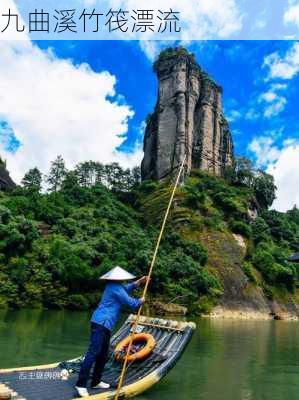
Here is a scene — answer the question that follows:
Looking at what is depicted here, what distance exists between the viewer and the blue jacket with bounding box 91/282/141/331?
22.0 ft

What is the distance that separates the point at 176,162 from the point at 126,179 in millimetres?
12138

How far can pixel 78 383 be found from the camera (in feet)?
21.0

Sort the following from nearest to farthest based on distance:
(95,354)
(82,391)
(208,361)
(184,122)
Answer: (82,391), (95,354), (208,361), (184,122)

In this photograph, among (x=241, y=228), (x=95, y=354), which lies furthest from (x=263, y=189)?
(x=95, y=354)

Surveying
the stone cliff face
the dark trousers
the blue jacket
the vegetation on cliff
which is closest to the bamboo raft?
the dark trousers

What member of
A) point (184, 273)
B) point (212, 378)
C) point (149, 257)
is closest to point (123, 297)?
point (212, 378)

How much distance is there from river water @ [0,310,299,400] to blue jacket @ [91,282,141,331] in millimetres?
1419

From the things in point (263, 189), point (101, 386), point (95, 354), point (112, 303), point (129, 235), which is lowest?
point (101, 386)

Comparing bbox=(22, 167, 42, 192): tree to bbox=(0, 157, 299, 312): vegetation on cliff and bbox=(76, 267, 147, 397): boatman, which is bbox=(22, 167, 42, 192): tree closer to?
bbox=(0, 157, 299, 312): vegetation on cliff

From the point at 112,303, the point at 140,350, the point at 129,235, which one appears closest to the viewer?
the point at 112,303

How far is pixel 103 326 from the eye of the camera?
261 inches

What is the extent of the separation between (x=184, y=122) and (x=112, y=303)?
5361 cm

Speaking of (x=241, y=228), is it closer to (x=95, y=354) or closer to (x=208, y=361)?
(x=208, y=361)

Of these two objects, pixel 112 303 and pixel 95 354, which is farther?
pixel 112 303
